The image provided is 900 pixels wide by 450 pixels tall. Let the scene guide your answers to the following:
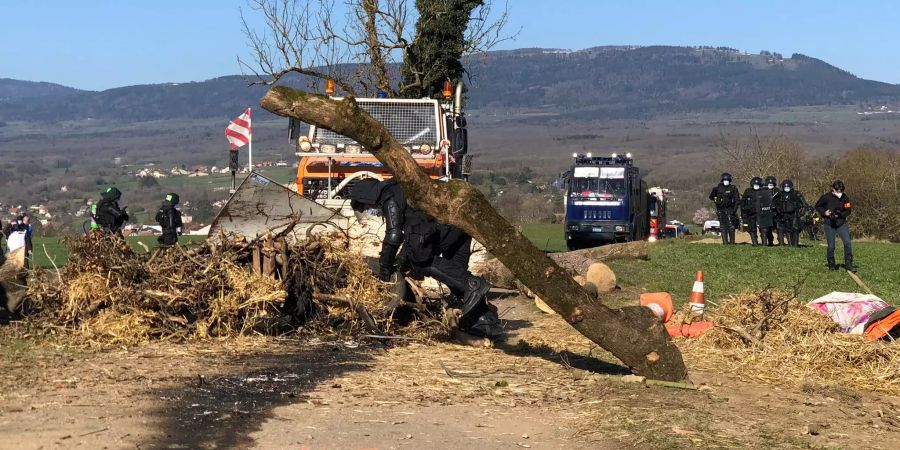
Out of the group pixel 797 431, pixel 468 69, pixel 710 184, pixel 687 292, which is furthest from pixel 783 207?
pixel 710 184

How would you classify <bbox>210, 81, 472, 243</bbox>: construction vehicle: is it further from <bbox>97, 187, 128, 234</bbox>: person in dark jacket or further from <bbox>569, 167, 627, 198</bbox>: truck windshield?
<bbox>569, 167, 627, 198</bbox>: truck windshield

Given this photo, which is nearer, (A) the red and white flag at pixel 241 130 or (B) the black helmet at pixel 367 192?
(B) the black helmet at pixel 367 192

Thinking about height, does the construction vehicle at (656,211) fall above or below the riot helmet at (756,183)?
below

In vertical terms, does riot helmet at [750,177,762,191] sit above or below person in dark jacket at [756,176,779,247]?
above

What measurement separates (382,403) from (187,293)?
3.07 meters

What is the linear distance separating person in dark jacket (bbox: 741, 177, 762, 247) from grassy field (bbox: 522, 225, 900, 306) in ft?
3.44

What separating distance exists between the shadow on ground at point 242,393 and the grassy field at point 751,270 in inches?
312

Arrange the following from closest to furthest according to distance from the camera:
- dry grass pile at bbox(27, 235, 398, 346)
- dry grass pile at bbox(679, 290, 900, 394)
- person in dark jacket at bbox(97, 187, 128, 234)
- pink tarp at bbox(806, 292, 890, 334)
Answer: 1. dry grass pile at bbox(679, 290, 900, 394)
2. dry grass pile at bbox(27, 235, 398, 346)
3. pink tarp at bbox(806, 292, 890, 334)
4. person in dark jacket at bbox(97, 187, 128, 234)

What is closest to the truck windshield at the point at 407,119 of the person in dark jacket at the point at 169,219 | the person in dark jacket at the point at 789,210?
the person in dark jacket at the point at 169,219

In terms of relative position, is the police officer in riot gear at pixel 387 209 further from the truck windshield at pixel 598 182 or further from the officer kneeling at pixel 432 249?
the truck windshield at pixel 598 182

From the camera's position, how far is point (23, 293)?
A: 11.6 m

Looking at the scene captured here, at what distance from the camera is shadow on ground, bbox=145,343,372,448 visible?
7281 millimetres

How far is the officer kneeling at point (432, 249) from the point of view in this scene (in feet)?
36.9

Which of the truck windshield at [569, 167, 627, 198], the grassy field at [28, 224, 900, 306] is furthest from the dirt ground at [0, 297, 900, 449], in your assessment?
the truck windshield at [569, 167, 627, 198]
